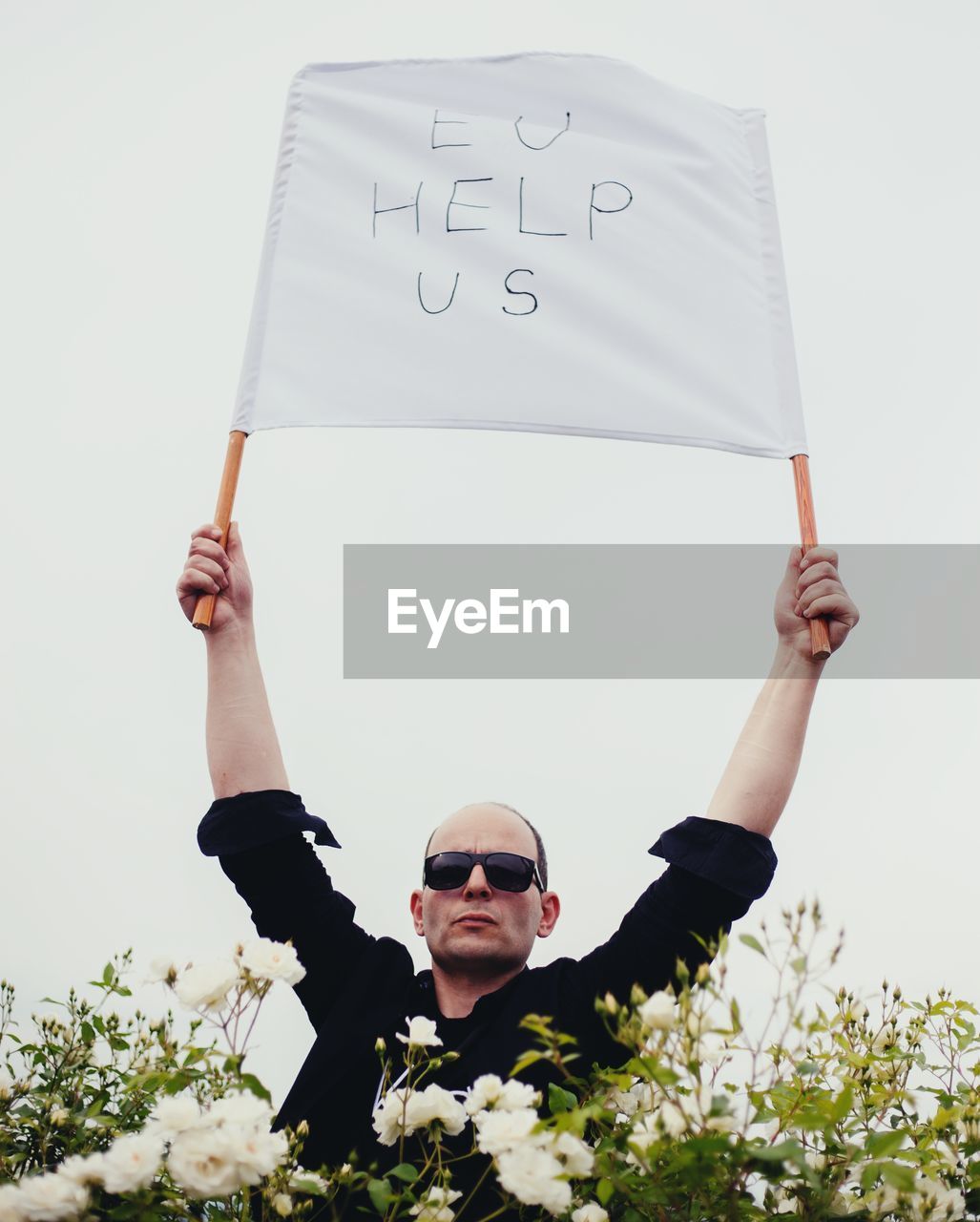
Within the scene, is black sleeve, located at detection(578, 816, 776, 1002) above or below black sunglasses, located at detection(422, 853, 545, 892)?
below

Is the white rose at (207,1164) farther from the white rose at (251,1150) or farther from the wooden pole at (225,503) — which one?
the wooden pole at (225,503)

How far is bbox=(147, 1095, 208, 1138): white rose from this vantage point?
1652 millimetres

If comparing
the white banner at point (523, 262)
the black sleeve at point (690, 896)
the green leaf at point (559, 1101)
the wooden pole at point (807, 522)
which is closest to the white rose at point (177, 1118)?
the green leaf at point (559, 1101)

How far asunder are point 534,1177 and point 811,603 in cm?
190

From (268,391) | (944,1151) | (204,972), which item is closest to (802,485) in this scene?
(268,391)

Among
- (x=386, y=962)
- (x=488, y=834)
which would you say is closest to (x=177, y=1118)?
(x=386, y=962)

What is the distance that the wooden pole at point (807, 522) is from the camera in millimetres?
3080

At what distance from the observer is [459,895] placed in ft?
10.8

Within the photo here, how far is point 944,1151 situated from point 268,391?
2740 millimetres

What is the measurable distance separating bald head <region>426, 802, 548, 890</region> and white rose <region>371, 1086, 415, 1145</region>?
1.39 metres

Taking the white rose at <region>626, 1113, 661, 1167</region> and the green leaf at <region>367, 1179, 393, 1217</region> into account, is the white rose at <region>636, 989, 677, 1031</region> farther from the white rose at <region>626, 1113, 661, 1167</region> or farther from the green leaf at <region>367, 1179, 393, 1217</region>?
the green leaf at <region>367, 1179, 393, 1217</region>

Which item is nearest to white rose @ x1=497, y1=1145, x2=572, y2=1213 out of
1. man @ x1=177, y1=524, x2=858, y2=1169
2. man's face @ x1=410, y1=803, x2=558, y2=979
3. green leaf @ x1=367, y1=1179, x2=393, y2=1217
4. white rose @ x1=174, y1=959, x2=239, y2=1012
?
green leaf @ x1=367, y1=1179, x2=393, y2=1217

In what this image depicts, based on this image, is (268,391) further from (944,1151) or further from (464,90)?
(944,1151)

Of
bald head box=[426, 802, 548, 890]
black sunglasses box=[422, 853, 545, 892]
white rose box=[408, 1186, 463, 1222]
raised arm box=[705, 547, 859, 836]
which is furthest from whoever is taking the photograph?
bald head box=[426, 802, 548, 890]
